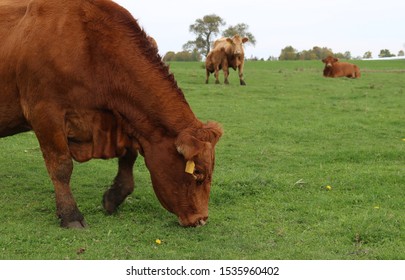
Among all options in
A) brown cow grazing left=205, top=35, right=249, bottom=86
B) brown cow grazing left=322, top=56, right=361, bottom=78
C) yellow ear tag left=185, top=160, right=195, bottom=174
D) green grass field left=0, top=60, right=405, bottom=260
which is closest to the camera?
green grass field left=0, top=60, right=405, bottom=260

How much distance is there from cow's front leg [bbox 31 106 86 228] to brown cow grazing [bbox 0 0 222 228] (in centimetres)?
1

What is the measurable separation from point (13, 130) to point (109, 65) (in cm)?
153

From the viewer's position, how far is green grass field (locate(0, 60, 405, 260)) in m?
5.20

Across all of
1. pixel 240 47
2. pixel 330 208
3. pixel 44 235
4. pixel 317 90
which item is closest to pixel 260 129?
pixel 330 208

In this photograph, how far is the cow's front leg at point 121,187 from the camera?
6.38 meters

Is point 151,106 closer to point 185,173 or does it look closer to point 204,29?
point 185,173

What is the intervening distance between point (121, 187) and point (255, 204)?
65.1 inches

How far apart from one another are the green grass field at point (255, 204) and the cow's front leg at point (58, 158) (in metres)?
0.17

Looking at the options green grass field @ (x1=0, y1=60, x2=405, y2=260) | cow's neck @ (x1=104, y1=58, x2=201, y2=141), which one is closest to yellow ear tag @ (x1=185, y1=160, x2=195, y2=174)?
cow's neck @ (x1=104, y1=58, x2=201, y2=141)

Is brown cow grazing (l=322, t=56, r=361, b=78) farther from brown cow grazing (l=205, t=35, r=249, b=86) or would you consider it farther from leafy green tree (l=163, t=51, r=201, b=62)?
leafy green tree (l=163, t=51, r=201, b=62)

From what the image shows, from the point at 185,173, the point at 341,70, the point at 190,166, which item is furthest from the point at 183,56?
the point at 190,166

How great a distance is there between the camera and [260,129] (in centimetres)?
1216

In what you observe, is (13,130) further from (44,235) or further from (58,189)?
(44,235)

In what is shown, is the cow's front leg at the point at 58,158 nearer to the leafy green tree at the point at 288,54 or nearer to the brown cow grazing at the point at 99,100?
the brown cow grazing at the point at 99,100
